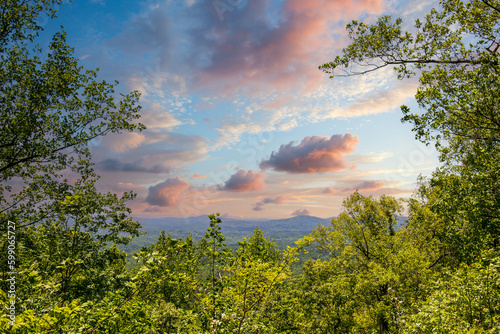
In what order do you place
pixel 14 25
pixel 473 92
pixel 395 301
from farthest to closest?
pixel 395 301
pixel 14 25
pixel 473 92

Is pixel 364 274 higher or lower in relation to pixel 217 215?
lower

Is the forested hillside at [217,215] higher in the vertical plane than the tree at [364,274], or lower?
higher

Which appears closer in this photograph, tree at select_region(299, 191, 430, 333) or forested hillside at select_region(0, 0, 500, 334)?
forested hillside at select_region(0, 0, 500, 334)

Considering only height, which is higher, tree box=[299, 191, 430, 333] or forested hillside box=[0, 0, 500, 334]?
forested hillside box=[0, 0, 500, 334]

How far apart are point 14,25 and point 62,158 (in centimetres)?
793

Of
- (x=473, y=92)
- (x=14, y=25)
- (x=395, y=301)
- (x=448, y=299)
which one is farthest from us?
(x=395, y=301)

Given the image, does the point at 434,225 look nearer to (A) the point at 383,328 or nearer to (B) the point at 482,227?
(A) the point at 383,328

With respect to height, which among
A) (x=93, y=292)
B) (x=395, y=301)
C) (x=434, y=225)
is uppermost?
(x=93, y=292)

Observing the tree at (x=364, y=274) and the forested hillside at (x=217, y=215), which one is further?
the tree at (x=364, y=274)

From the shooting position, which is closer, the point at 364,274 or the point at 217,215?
the point at 217,215

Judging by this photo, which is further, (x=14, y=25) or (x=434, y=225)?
(x=434, y=225)

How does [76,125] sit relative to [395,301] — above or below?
above

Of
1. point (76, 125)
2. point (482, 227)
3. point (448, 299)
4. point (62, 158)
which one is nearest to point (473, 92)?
point (482, 227)

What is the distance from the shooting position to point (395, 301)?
17.2m
